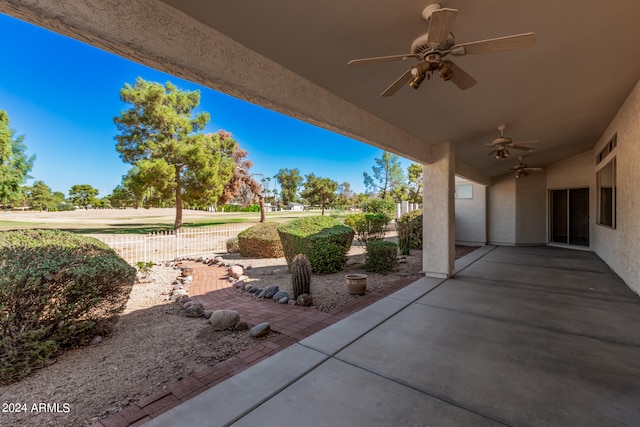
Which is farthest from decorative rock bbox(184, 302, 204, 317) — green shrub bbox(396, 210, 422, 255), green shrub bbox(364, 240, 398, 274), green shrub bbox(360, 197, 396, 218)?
green shrub bbox(360, 197, 396, 218)

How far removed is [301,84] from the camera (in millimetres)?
3215

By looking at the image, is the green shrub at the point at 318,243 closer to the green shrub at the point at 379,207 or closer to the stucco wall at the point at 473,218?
the stucco wall at the point at 473,218

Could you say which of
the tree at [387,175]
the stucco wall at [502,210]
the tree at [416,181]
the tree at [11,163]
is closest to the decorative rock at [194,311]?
the stucco wall at [502,210]

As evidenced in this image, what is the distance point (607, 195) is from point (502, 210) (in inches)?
165

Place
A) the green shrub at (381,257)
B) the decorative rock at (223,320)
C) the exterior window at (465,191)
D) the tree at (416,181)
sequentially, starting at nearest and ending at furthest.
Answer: the decorative rock at (223,320)
the green shrub at (381,257)
the exterior window at (465,191)
the tree at (416,181)

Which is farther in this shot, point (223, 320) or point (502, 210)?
point (502, 210)

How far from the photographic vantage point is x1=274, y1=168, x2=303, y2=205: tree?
4947cm

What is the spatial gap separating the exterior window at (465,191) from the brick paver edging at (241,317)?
24.0 ft

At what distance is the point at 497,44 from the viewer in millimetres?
2166

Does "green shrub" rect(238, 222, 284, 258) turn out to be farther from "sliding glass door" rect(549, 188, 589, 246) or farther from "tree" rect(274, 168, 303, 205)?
"tree" rect(274, 168, 303, 205)

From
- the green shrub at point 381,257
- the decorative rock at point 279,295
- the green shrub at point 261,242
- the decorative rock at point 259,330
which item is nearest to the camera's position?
the decorative rock at point 259,330

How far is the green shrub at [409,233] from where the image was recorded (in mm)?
9320

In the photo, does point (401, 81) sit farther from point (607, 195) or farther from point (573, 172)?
point (573, 172)

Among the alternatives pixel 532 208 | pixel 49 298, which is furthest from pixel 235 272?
pixel 532 208
